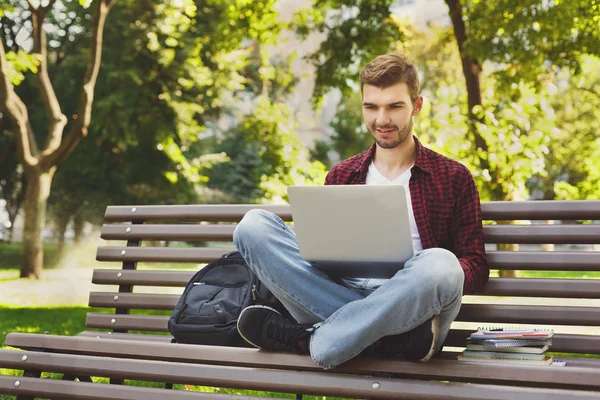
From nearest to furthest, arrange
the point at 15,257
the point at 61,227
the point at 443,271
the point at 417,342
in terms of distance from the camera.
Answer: the point at 443,271 < the point at 417,342 < the point at 15,257 < the point at 61,227

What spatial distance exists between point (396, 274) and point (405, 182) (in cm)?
81

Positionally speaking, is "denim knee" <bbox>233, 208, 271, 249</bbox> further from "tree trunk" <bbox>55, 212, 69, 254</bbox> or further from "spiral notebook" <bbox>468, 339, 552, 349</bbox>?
"tree trunk" <bbox>55, 212, 69, 254</bbox>

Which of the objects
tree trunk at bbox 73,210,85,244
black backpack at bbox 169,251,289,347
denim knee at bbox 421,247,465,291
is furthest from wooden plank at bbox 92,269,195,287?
tree trunk at bbox 73,210,85,244

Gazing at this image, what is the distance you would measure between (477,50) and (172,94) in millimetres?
11355

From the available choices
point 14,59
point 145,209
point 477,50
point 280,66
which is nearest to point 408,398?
point 145,209

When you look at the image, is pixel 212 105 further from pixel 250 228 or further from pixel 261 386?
pixel 261 386

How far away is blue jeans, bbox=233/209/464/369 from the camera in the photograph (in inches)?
99.5

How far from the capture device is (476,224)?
3.13m

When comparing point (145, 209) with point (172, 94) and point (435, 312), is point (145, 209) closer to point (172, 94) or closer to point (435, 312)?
point (435, 312)

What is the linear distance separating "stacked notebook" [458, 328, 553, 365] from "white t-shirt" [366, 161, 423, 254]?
0.53 metres

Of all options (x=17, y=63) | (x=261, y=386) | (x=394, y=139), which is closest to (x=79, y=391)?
(x=261, y=386)

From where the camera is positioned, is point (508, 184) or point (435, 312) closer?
point (435, 312)

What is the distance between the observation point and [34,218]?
15.1 m

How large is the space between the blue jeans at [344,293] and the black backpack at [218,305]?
158 millimetres
